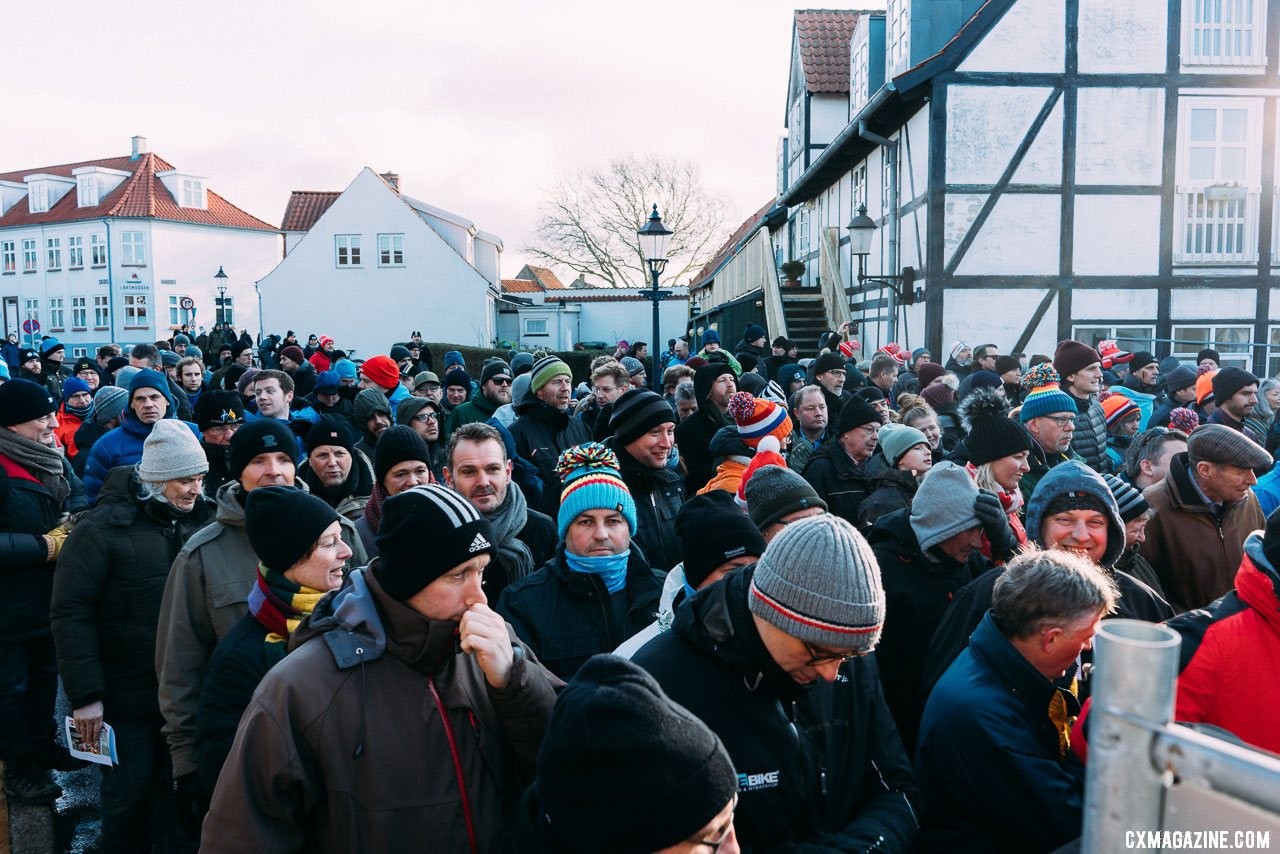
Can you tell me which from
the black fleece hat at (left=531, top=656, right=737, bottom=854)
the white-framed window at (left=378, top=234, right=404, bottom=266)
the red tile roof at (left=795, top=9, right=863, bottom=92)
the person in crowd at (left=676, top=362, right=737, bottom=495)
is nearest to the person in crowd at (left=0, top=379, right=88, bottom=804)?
the person in crowd at (left=676, top=362, right=737, bottom=495)

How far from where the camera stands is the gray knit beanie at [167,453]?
4266 millimetres

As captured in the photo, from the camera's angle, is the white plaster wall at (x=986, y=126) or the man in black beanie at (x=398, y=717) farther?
the white plaster wall at (x=986, y=126)

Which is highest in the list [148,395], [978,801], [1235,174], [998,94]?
[998,94]

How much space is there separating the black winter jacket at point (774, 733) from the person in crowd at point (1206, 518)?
115 inches

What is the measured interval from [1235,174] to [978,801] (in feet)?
57.6

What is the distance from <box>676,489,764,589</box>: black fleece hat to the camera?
3.16m

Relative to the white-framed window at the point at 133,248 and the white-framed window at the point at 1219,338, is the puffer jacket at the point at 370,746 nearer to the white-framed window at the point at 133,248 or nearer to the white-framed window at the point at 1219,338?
the white-framed window at the point at 1219,338

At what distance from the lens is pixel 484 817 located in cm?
233

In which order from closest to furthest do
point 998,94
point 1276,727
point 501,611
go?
point 1276,727
point 501,611
point 998,94

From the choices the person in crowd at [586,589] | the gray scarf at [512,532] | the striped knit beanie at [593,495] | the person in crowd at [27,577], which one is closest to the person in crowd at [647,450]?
the gray scarf at [512,532]

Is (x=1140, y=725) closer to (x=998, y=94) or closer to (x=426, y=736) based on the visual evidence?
(x=426, y=736)

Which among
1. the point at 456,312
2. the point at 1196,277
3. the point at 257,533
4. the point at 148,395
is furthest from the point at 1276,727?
the point at 456,312

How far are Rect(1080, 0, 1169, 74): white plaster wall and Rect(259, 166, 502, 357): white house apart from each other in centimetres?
3158

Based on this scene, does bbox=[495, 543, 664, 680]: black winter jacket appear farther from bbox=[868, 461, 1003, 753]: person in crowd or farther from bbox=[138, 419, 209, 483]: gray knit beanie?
bbox=[138, 419, 209, 483]: gray knit beanie
